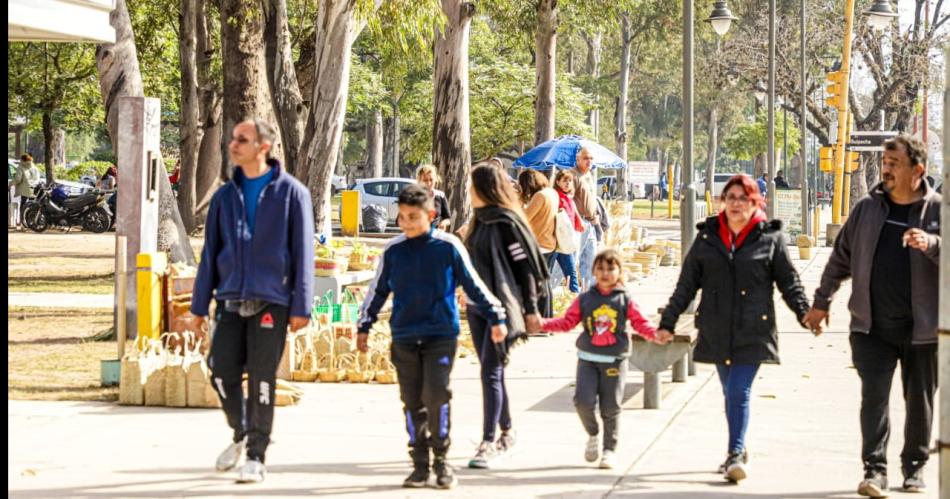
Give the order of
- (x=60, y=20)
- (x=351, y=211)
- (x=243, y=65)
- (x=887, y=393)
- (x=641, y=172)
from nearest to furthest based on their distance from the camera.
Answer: (x=887, y=393) → (x=60, y=20) → (x=243, y=65) → (x=351, y=211) → (x=641, y=172)

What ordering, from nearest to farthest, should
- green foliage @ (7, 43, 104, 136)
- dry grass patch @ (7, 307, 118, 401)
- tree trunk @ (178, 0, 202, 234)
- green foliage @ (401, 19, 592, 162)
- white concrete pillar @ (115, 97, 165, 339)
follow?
dry grass patch @ (7, 307, 118, 401), white concrete pillar @ (115, 97, 165, 339), tree trunk @ (178, 0, 202, 234), green foliage @ (7, 43, 104, 136), green foliage @ (401, 19, 592, 162)

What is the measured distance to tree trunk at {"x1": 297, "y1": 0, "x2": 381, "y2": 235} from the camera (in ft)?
71.5

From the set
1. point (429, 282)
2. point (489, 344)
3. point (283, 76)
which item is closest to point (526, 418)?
point (489, 344)

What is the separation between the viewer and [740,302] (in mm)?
7918

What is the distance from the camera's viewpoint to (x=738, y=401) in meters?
7.97

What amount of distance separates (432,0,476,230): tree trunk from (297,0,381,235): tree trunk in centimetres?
331

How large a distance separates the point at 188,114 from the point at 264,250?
28.6 metres

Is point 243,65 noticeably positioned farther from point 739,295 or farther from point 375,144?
point 375,144

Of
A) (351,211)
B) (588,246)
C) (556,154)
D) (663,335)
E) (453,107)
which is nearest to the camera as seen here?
(663,335)

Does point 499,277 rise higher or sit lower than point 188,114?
lower

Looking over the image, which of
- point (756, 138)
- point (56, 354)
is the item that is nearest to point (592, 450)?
point (56, 354)

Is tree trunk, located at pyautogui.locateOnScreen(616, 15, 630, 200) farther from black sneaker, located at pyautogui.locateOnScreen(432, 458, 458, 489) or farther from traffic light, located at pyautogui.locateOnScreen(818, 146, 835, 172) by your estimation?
black sneaker, located at pyautogui.locateOnScreen(432, 458, 458, 489)

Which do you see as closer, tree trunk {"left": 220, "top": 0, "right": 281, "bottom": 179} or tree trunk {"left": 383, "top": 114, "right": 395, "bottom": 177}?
tree trunk {"left": 220, "top": 0, "right": 281, "bottom": 179}

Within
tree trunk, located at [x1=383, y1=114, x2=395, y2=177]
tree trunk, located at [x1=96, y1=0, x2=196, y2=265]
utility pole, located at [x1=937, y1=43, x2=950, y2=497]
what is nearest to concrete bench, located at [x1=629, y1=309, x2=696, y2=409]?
utility pole, located at [x1=937, y1=43, x2=950, y2=497]
